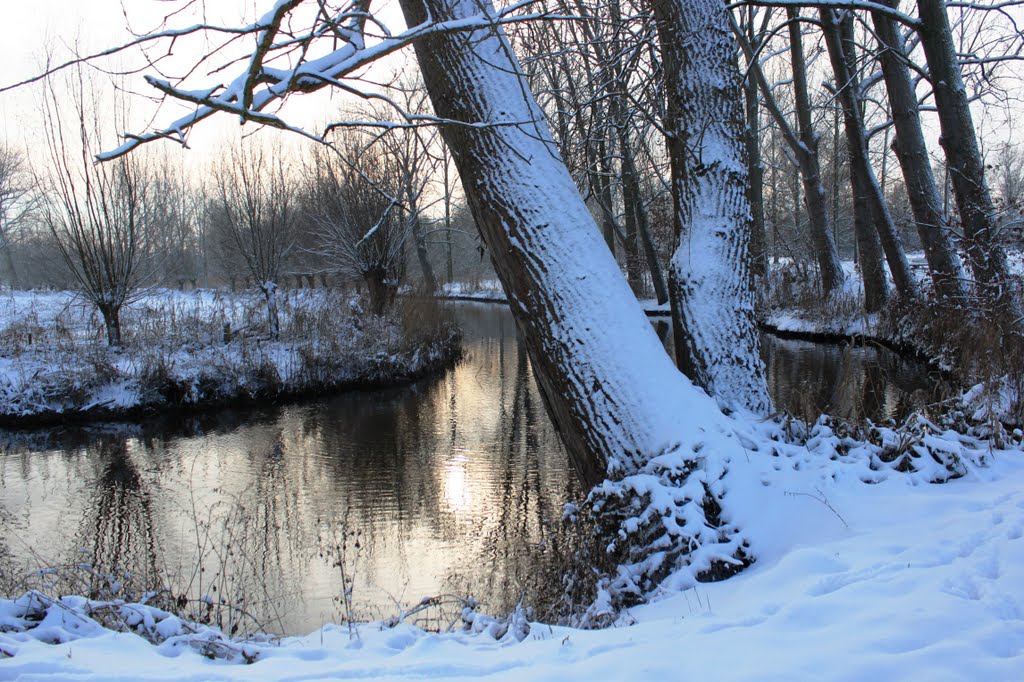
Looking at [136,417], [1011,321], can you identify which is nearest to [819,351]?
[1011,321]

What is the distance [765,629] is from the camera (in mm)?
2129

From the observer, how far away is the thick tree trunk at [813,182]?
46.0 ft

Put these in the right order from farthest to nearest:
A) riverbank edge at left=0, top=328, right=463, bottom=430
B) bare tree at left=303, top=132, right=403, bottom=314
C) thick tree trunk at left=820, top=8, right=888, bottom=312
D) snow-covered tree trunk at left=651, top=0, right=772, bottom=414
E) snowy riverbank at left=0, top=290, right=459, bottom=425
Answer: bare tree at left=303, top=132, right=403, bottom=314 → thick tree trunk at left=820, top=8, right=888, bottom=312 → snowy riverbank at left=0, top=290, right=459, bottom=425 → riverbank edge at left=0, top=328, right=463, bottom=430 → snow-covered tree trunk at left=651, top=0, right=772, bottom=414

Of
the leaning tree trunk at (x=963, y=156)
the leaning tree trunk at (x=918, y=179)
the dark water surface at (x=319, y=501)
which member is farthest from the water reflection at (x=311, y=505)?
the leaning tree trunk at (x=918, y=179)

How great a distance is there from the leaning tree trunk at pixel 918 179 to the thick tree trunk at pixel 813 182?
4.48 m

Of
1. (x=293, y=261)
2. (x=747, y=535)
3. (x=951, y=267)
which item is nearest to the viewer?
(x=747, y=535)

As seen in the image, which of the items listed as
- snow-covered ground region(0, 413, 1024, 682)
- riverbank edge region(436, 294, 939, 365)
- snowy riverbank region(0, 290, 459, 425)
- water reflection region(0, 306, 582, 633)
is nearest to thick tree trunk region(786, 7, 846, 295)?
riverbank edge region(436, 294, 939, 365)

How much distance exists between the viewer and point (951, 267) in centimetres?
900

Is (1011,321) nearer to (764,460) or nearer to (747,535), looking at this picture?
(764,460)

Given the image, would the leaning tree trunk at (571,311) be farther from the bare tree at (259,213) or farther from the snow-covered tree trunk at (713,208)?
the bare tree at (259,213)

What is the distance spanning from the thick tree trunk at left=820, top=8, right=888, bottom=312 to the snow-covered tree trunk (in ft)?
21.0

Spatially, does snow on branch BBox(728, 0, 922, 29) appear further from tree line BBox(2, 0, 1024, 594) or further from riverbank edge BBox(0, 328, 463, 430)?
riverbank edge BBox(0, 328, 463, 430)

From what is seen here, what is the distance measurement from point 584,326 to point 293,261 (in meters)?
26.0

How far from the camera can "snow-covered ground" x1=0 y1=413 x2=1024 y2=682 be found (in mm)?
1861
